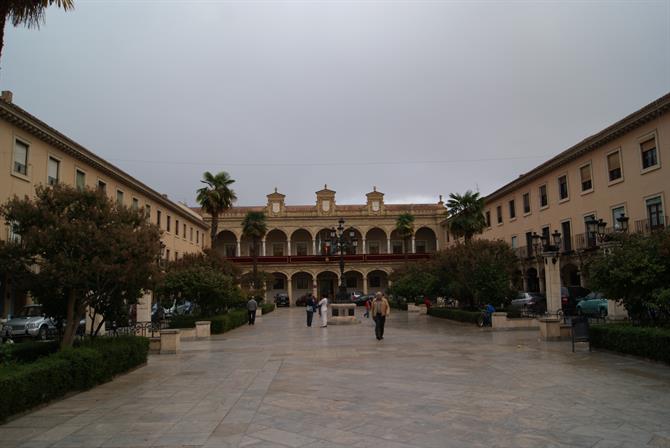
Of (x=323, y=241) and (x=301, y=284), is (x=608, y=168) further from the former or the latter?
(x=301, y=284)

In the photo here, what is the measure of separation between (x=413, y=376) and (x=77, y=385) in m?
6.18

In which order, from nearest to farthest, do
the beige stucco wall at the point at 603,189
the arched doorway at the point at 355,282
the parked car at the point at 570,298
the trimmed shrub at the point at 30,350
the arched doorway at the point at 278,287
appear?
the trimmed shrub at the point at 30,350 → the beige stucco wall at the point at 603,189 → the parked car at the point at 570,298 → the arched doorway at the point at 278,287 → the arched doorway at the point at 355,282

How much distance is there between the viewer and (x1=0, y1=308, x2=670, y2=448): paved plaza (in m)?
6.23

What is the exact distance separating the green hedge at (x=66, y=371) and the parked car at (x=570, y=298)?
69.4 feet

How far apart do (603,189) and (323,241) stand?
117 ft

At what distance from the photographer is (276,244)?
6638cm

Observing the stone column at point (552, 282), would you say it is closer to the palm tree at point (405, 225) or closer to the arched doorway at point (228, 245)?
the palm tree at point (405, 225)

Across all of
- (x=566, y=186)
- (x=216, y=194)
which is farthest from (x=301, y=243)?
(x=566, y=186)

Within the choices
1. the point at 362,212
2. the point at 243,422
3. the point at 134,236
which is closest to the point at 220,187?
the point at 362,212

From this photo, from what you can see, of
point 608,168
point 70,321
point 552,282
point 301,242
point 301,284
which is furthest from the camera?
point 301,242

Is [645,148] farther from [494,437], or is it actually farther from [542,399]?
[494,437]

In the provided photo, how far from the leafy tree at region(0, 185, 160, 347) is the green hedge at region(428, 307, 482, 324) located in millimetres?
16619

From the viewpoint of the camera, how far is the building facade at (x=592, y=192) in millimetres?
25891

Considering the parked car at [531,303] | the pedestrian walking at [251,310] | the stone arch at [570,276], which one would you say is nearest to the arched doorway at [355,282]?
the stone arch at [570,276]
